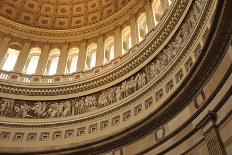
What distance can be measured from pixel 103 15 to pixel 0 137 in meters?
11.2

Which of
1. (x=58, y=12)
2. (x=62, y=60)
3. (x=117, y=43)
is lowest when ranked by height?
(x=62, y=60)

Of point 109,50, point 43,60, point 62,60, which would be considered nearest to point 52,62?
point 43,60

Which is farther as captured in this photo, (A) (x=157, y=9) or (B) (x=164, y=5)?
(A) (x=157, y=9)

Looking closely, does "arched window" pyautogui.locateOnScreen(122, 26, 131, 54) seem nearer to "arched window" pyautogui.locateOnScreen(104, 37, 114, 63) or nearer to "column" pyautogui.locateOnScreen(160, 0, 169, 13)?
"arched window" pyautogui.locateOnScreen(104, 37, 114, 63)

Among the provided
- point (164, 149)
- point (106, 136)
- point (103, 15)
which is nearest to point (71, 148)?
point (106, 136)

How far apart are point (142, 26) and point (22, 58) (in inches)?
291

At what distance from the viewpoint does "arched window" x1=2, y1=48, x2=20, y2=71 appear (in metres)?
21.1

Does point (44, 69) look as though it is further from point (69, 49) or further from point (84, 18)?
point (84, 18)

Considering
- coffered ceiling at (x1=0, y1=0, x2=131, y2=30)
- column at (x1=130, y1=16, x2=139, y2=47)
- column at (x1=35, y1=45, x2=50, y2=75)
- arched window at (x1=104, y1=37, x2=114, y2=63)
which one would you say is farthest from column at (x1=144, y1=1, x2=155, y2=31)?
column at (x1=35, y1=45, x2=50, y2=75)

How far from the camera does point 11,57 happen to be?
22.1 meters

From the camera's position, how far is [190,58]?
1380 centimetres

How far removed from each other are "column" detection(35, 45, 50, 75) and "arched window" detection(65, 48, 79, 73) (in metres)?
1.36

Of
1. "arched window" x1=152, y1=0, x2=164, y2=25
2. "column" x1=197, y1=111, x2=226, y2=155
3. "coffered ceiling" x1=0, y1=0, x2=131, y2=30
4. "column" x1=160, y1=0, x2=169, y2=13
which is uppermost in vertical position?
"coffered ceiling" x1=0, y1=0, x2=131, y2=30

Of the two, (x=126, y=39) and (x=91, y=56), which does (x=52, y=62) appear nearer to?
(x=91, y=56)
